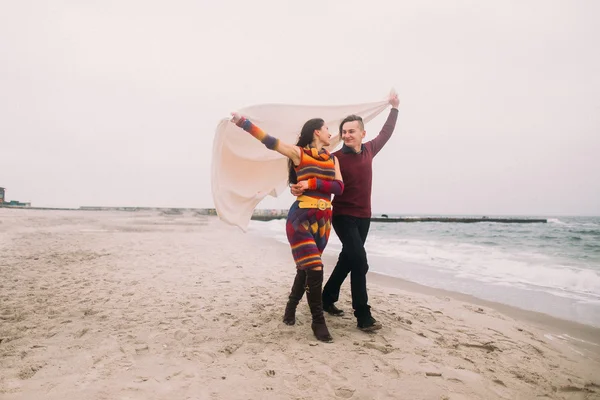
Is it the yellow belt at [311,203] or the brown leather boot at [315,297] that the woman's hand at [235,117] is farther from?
the brown leather boot at [315,297]

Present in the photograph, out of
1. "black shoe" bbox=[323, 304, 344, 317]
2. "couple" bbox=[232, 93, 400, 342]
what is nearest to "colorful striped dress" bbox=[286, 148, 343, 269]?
"couple" bbox=[232, 93, 400, 342]

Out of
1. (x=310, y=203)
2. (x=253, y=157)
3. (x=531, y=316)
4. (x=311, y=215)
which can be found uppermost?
(x=253, y=157)

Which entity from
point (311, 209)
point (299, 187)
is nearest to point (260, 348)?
point (311, 209)

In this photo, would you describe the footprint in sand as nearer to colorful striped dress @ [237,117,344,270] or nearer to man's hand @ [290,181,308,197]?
colorful striped dress @ [237,117,344,270]

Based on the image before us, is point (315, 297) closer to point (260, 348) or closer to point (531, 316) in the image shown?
point (260, 348)

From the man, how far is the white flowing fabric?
0.68 m

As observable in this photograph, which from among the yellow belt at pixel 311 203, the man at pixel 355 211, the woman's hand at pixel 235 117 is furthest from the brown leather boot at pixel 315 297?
the woman's hand at pixel 235 117

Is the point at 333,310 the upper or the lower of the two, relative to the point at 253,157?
lower

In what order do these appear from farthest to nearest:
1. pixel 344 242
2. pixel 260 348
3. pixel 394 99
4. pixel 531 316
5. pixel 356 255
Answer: pixel 531 316
pixel 394 99
pixel 344 242
pixel 356 255
pixel 260 348

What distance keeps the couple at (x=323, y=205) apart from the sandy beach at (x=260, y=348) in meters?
0.38

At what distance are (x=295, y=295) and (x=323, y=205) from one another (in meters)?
1.06

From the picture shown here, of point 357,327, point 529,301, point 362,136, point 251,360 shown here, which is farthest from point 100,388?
point 529,301

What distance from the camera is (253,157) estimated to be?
394 centimetres

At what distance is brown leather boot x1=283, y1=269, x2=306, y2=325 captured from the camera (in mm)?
3484
